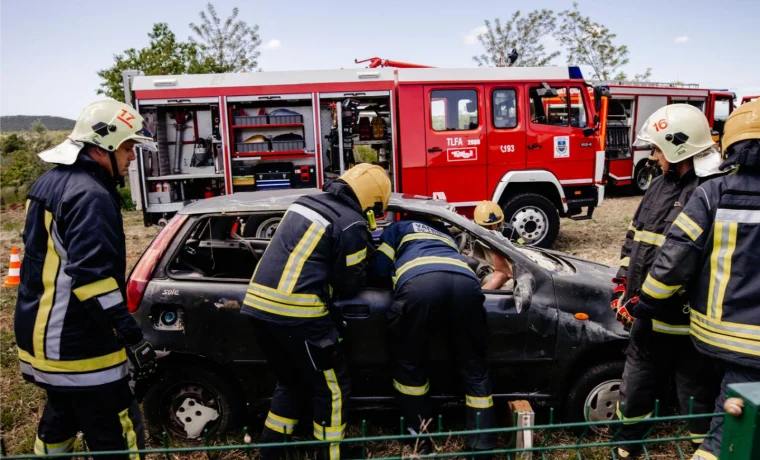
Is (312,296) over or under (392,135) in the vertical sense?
under

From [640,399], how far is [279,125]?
19.7 ft

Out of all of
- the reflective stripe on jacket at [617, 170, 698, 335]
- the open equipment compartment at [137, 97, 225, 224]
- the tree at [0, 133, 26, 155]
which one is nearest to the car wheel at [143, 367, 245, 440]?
the reflective stripe on jacket at [617, 170, 698, 335]

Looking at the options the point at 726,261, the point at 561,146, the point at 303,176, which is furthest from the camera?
the point at 303,176

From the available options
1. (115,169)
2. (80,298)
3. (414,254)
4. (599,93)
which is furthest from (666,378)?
(599,93)

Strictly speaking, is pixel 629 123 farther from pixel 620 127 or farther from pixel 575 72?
pixel 575 72

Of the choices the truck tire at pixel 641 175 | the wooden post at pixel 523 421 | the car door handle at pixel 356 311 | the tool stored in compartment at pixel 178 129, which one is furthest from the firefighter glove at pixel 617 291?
the truck tire at pixel 641 175

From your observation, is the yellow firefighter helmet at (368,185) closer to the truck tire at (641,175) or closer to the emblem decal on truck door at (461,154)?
the emblem decal on truck door at (461,154)

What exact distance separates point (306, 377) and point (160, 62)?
60.6 feet

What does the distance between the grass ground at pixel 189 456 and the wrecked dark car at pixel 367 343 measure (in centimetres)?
28

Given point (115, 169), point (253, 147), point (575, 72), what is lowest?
point (115, 169)

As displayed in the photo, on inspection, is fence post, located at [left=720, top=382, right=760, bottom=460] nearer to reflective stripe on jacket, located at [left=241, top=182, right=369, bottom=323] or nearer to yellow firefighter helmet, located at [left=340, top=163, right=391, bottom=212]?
reflective stripe on jacket, located at [left=241, top=182, right=369, bottom=323]

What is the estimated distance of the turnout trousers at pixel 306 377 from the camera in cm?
270

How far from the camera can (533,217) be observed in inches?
305

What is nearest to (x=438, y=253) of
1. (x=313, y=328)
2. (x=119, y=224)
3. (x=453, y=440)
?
→ (x=313, y=328)
